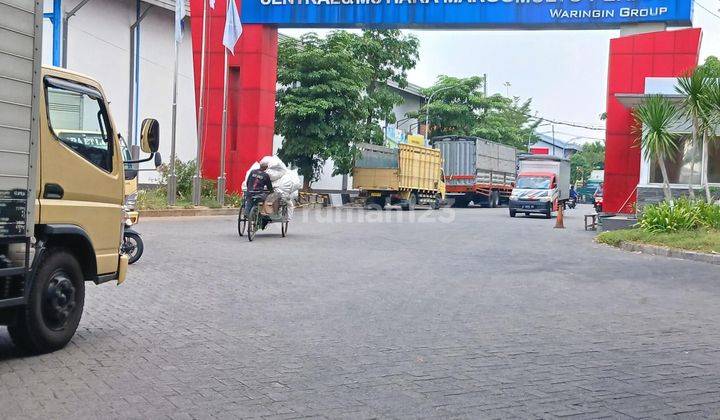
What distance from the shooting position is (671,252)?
15.6 metres

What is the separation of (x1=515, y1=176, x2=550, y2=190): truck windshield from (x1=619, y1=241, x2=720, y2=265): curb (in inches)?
669

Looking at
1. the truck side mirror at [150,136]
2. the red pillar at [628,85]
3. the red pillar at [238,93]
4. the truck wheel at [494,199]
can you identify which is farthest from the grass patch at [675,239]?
the truck wheel at [494,199]

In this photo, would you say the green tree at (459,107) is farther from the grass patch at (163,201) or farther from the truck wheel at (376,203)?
the grass patch at (163,201)

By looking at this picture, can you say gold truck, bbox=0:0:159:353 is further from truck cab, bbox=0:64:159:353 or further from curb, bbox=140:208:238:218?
curb, bbox=140:208:238:218

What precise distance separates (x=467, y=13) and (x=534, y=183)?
35.3ft

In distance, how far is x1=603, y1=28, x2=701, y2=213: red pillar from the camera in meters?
23.4

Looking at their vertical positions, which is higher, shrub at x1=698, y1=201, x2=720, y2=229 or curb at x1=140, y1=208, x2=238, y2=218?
shrub at x1=698, y1=201, x2=720, y2=229

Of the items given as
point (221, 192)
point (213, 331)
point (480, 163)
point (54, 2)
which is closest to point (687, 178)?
point (221, 192)

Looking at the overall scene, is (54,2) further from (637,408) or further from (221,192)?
(637,408)

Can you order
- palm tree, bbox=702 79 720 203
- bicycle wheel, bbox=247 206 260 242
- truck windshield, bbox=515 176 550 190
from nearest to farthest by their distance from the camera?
bicycle wheel, bbox=247 206 260 242 < palm tree, bbox=702 79 720 203 < truck windshield, bbox=515 176 550 190

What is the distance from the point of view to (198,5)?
28906mm

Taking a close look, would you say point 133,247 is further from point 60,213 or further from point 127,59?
point 127,59

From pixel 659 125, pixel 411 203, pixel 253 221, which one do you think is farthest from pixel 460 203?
pixel 253 221

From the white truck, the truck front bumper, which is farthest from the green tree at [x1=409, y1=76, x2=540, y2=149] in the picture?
the truck front bumper
